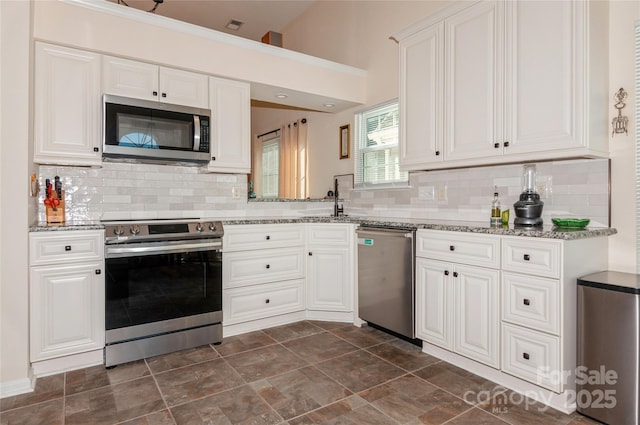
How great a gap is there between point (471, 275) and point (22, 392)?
9.34ft

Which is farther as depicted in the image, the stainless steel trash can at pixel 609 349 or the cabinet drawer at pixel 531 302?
the cabinet drawer at pixel 531 302

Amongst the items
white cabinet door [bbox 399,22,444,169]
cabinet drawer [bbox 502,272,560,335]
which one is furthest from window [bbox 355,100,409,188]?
cabinet drawer [bbox 502,272,560,335]

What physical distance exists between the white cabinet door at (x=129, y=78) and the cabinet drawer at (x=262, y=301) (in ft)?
5.68

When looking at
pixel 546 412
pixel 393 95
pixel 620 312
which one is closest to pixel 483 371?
pixel 546 412

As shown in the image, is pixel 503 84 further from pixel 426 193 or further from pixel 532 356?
pixel 532 356

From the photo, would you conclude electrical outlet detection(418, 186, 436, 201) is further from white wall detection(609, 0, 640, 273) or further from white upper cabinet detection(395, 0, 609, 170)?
white wall detection(609, 0, 640, 273)

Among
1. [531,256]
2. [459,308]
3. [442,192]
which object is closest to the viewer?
[531,256]

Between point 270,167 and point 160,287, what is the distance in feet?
14.1

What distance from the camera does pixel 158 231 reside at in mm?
2666

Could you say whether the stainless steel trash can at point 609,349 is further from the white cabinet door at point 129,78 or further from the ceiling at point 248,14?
the white cabinet door at point 129,78

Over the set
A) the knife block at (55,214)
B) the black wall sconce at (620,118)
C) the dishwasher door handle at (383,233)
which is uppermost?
the black wall sconce at (620,118)

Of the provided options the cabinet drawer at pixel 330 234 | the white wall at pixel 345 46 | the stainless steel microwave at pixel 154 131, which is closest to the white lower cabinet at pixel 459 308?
the cabinet drawer at pixel 330 234

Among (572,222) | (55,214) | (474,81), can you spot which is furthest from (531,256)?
(55,214)

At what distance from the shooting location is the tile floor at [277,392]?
1.94 metres
